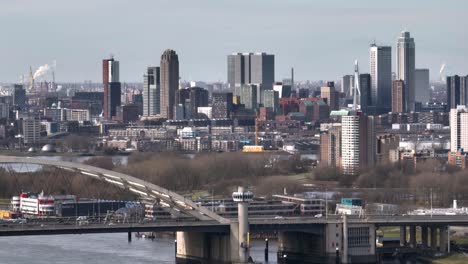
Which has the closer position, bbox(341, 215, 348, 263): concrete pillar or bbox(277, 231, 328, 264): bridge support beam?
bbox(341, 215, 348, 263): concrete pillar

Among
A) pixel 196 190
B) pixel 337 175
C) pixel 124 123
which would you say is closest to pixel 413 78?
pixel 124 123

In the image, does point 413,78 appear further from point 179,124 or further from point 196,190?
point 196,190

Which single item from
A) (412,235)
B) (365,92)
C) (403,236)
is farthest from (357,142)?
(365,92)

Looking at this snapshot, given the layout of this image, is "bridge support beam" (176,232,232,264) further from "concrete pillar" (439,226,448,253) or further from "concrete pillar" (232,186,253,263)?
"concrete pillar" (439,226,448,253)

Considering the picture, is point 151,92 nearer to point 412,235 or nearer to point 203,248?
point 412,235

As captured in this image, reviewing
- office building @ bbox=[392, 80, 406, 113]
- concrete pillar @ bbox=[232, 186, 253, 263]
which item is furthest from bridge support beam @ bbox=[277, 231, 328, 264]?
office building @ bbox=[392, 80, 406, 113]
